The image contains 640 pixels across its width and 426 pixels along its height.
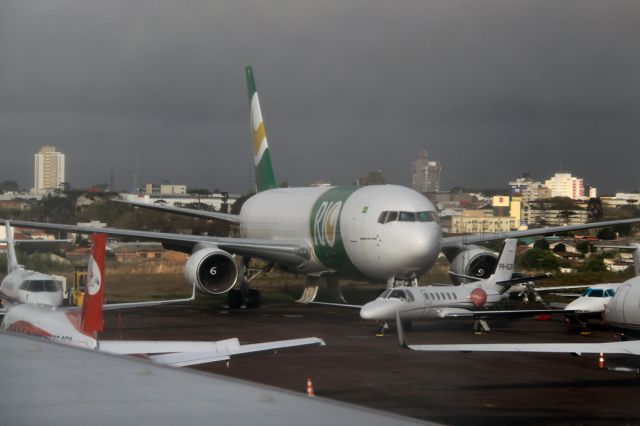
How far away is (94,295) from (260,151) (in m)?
30.1

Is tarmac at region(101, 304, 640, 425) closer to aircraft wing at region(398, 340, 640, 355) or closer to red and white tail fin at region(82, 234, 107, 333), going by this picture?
aircraft wing at region(398, 340, 640, 355)

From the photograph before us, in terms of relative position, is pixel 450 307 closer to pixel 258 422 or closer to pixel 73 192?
pixel 73 192

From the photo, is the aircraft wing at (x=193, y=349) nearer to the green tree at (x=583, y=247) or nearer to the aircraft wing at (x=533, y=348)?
the aircraft wing at (x=533, y=348)

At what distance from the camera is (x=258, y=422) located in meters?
4.06

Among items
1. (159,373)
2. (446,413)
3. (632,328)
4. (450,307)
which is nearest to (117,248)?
(450,307)

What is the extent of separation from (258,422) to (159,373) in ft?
3.56

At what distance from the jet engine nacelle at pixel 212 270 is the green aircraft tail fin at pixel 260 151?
10.0 metres

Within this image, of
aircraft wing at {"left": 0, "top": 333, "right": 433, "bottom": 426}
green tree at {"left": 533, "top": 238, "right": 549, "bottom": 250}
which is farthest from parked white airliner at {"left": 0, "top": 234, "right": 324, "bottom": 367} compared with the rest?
green tree at {"left": 533, "top": 238, "right": 549, "bottom": 250}

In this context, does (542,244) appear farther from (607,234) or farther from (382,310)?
(382,310)

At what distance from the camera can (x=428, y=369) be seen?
2072 centimetres

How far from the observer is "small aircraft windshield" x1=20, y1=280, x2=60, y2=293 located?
27.9 metres

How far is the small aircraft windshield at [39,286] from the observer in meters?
27.9

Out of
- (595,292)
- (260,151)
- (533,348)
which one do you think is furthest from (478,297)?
(260,151)

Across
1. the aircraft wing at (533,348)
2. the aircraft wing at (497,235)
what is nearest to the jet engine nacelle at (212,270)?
the aircraft wing at (497,235)
